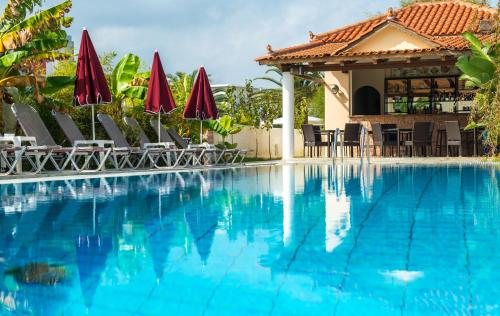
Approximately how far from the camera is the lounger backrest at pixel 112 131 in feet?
54.3

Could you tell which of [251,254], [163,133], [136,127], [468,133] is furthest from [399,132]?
[251,254]

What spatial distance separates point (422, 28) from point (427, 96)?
8.27ft

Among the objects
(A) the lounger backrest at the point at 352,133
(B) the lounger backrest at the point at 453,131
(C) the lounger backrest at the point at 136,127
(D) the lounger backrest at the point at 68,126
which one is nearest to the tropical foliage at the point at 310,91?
(A) the lounger backrest at the point at 352,133

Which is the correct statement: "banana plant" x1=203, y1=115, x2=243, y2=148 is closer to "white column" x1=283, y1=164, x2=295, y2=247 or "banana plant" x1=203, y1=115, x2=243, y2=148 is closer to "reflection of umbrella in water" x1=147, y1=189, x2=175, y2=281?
"white column" x1=283, y1=164, x2=295, y2=247

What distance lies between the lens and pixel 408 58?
20.3 m

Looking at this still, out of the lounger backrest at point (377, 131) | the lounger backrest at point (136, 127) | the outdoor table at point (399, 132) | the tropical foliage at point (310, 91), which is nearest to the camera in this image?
the lounger backrest at point (136, 127)

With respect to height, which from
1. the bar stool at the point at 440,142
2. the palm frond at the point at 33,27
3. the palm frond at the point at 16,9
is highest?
the palm frond at the point at 16,9

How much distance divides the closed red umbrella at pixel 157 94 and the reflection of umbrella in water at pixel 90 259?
11.5 metres

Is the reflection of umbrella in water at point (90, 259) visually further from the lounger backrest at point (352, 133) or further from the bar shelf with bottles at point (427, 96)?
the bar shelf with bottles at point (427, 96)

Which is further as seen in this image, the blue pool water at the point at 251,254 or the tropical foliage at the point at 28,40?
the tropical foliage at the point at 28,40

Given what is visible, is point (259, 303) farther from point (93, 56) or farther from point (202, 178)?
point (93, 56)

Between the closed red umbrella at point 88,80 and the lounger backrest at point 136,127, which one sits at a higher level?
the closed red umbrella at point 88,80

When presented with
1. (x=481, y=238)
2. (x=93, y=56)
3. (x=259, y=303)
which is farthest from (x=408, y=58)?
(x=259, y=303)

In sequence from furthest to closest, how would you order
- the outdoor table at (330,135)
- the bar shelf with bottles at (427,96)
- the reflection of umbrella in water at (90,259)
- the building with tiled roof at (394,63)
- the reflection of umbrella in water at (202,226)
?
the bar shelf with bottles at (427,96), the outdoor table at (330,135), the building with tiled roof at (394,63), the reflection of umbrella in water at (202,226), the reflection of umbrella in water at (90,259)
